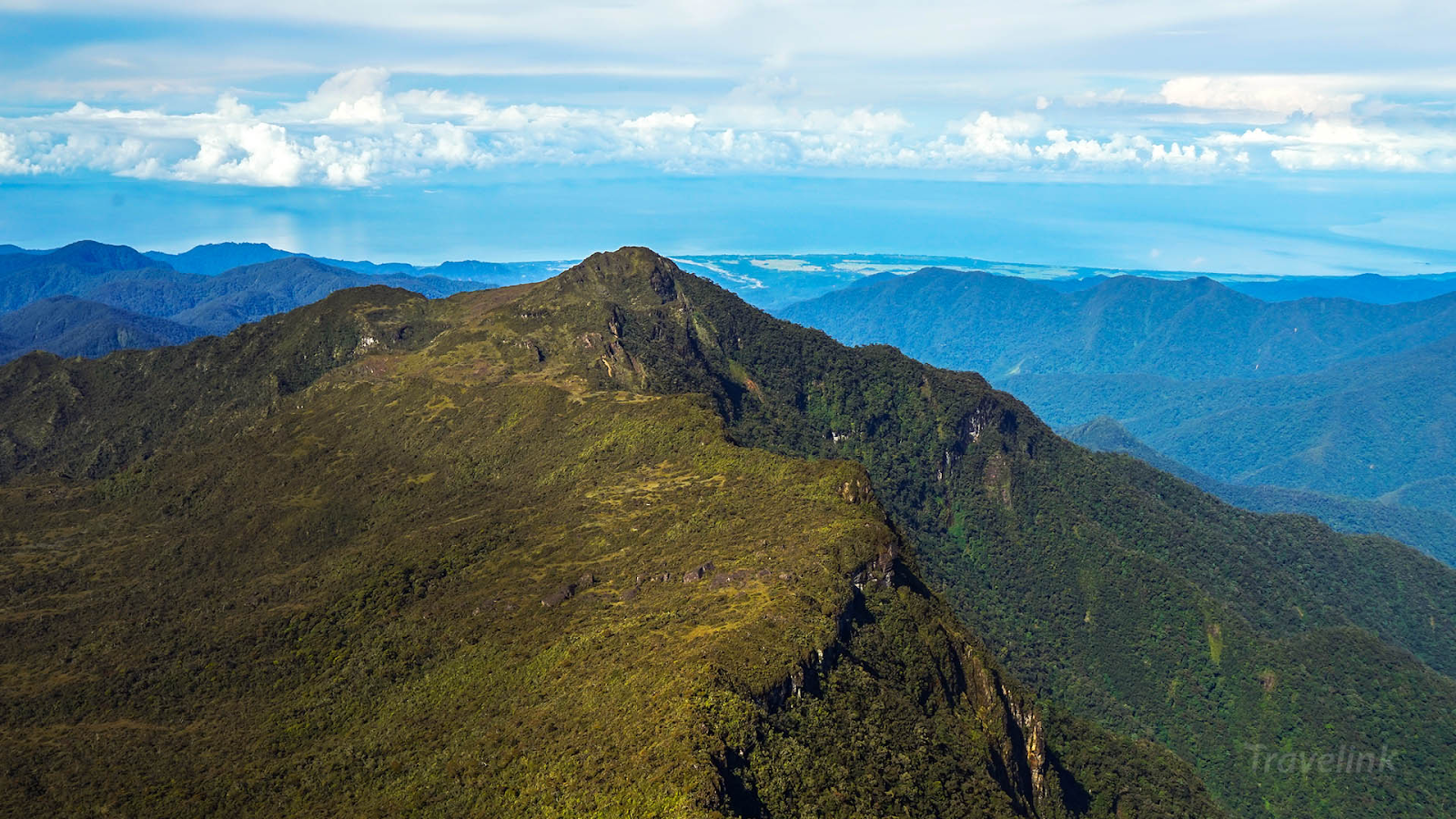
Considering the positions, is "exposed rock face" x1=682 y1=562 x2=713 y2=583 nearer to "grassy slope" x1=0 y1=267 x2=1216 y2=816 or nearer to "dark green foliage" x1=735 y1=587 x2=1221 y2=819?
"grassy slope" x1=0 y1=267 x2=1216 y2=816

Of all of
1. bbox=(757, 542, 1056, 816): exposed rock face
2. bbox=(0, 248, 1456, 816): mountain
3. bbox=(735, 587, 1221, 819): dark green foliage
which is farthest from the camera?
bbox=(757, 542, 1056, 816): exposed rock face

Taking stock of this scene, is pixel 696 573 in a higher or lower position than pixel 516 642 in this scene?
higher

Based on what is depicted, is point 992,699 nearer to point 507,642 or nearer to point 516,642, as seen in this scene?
point 516,642

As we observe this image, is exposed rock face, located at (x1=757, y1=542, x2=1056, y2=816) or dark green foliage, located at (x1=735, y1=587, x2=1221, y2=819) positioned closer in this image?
dark green foliage, located at (x1=735, y1=587, x2=1221, y2=819)

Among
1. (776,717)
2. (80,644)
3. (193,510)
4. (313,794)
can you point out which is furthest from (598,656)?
(193,510)

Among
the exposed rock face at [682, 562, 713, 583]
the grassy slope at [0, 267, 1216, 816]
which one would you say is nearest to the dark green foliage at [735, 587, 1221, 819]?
the grassy slope at [0, 267, 1216, 816]

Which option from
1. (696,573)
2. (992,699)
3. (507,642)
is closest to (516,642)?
A: (507,642)

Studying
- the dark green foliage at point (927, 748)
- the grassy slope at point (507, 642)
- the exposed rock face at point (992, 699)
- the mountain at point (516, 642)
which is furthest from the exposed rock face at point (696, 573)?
the dark green foliage at point (927, 748)

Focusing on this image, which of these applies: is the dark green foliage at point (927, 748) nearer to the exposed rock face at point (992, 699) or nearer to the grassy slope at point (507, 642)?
the exposed rock face at point (992, 699)
